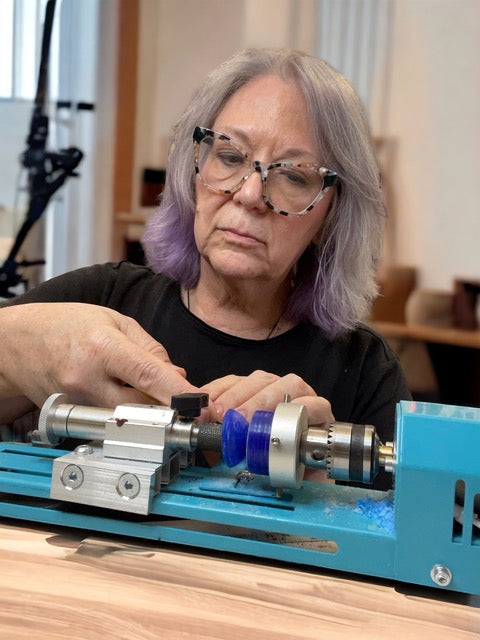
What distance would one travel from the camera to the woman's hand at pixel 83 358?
37.4 inches

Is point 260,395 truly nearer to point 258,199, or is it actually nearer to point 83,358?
point 83,358

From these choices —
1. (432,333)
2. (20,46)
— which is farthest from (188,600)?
(432,333)

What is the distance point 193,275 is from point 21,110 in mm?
1840

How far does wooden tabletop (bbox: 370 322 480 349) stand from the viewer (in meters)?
3.57

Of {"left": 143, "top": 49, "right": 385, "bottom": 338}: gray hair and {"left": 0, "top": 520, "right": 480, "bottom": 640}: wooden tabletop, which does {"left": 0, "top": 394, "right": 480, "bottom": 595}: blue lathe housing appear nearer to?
{"left": 0, "top": 520, "right": 480, "bottom": 640}: wooden tabletop

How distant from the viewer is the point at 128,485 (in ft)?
2.58

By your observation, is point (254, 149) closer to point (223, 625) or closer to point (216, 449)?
point (216, 449)

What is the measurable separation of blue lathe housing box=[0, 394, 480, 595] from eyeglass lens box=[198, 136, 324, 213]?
2.05 feet

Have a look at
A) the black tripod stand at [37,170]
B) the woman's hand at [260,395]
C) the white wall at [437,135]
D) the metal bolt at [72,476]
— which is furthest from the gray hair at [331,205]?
the white wall at [437,135]

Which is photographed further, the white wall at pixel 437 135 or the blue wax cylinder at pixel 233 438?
the white wall at pixel 437 135

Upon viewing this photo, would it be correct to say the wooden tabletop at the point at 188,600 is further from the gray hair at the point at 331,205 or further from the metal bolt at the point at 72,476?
the gray hair at the point at 331,205

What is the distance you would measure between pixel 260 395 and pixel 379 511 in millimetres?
277

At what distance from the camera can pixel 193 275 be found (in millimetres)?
1587

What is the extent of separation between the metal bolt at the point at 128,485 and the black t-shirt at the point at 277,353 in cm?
68
